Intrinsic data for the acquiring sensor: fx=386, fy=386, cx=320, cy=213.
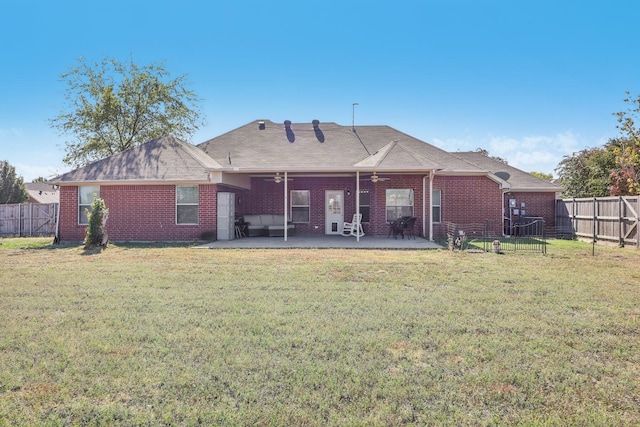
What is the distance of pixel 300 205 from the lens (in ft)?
57.9

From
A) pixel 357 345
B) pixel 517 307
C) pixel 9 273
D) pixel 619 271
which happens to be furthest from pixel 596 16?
pixel 9 273

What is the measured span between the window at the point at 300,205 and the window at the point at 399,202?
368 cm

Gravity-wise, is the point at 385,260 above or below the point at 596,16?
below

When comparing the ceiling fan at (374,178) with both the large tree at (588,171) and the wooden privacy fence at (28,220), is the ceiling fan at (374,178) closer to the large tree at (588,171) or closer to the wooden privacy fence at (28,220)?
the large tree at (588,171)

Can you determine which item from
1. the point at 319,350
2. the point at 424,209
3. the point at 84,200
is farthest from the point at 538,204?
the point at 84,200

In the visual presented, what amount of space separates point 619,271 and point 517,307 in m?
4.78

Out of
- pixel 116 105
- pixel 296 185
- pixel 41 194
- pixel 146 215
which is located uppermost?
pixel 116 105

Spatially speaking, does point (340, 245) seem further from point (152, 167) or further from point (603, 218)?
point (603, 218)

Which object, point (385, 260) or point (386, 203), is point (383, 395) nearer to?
point (385, 260)

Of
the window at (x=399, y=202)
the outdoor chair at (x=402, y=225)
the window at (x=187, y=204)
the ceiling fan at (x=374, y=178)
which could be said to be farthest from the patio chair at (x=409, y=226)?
the window at (x=187, y=204)

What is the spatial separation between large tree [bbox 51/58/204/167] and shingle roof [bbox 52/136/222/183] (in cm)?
1077

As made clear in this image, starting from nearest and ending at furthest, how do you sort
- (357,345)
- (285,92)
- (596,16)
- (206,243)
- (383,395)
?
(383,395), (357,345), (596,16), (206,243), (285,92)

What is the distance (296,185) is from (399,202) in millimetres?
4656

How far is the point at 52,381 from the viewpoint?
126 inches
